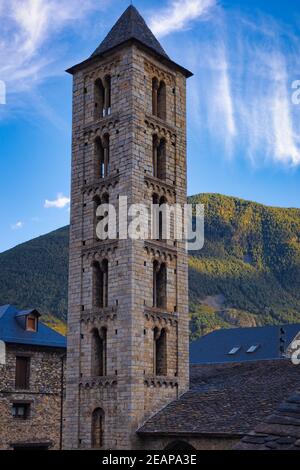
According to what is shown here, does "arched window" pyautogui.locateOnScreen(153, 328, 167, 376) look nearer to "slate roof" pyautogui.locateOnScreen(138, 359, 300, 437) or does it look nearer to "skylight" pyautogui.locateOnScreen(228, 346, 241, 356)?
"slate roof" pyautogui.locateOnScreen(138, 359, 300, 437)

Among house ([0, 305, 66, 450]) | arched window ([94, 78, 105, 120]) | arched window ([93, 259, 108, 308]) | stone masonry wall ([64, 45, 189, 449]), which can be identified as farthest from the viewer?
house ([0, 305, 66, 450])

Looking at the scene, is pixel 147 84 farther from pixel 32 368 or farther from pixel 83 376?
pixel 32 368

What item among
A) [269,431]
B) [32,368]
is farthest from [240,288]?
[269,431]

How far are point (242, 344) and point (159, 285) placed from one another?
26067 mm

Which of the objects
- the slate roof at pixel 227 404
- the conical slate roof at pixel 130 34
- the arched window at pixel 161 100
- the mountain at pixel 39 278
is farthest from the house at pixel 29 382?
the mountain at pixel 39 278

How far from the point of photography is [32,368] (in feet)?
109

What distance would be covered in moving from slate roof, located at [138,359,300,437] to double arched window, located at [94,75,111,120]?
11.8 metres

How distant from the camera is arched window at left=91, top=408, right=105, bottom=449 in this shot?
23.2 metres

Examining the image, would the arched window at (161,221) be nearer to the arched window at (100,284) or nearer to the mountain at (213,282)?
the arched window at (100,284)

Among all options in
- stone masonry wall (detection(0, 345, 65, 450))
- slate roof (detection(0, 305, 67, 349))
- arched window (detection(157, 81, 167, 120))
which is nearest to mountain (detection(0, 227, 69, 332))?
slate roof (detection(0, 305, 67, 349))

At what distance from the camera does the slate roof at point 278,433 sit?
7.55 m

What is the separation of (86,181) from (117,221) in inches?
111

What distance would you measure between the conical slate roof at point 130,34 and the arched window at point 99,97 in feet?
3.97

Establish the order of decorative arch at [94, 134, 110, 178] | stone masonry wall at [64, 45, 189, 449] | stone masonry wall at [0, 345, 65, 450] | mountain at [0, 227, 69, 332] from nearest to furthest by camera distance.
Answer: stone masonry wall at [64, 45, 189, 449] → decorative arch at [94, 134, 110, 178] → stone masonry wall at [0, 345, 65, 450] → mountain at [0, 227, 69, 332]
